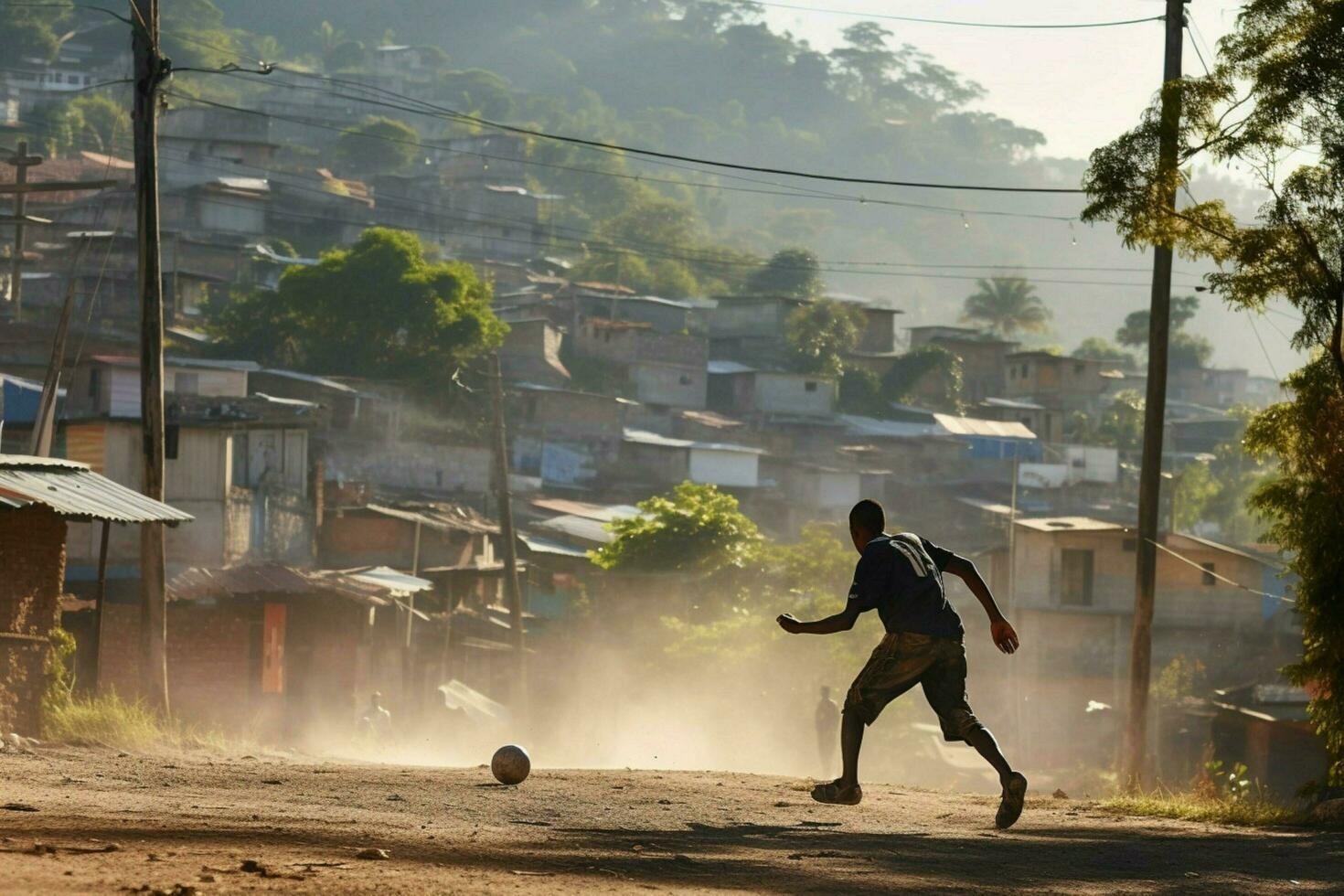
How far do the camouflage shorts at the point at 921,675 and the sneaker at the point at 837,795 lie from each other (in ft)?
2.01

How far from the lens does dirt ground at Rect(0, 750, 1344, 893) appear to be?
6.57 metres

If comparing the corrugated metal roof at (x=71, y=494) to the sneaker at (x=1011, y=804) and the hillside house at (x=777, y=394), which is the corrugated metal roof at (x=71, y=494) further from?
the hillside house at (x=777, y=394)

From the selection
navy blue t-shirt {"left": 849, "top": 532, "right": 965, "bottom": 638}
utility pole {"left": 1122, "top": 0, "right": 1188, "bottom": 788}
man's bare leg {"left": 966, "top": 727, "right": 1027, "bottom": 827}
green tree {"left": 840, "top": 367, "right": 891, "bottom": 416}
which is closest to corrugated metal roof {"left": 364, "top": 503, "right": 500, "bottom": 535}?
utility pole {"left": 1122, "top": 0, "right": 1188, "bottom": 788}

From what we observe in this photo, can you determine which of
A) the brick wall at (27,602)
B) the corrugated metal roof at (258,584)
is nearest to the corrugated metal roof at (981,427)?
the corrugated metal roof at (258,584)

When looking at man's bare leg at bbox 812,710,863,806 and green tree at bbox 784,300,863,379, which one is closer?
man's bare leg at bbox 812,710,863,806

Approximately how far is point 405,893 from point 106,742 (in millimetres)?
11760

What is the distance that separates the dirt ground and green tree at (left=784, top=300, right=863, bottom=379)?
2783 inches

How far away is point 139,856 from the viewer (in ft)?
21.9

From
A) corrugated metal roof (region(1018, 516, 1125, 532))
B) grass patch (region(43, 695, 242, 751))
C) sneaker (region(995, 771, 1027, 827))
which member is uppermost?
sneaker (region(995, 771, 1027, 827))

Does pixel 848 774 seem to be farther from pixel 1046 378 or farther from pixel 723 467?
pixel 1046 378

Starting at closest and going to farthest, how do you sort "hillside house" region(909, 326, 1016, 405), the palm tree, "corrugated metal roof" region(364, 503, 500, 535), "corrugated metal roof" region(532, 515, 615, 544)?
1. "corrugated metal roof" region(364, 503, 500, 535)
2. "corrugated metal roof" region(532, 515, 615, 544)
3. "hillside house" region(909, 326, 1016, 405)
4. the palm tree

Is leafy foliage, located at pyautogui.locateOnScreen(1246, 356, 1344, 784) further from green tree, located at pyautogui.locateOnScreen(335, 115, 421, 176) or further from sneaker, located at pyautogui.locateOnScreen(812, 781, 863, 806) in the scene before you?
green tree, located at pyautogui.locateOnScreen(335, 115, 421, 176)

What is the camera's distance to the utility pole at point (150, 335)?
65.2 ft

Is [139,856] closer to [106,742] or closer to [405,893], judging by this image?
[405,893]
